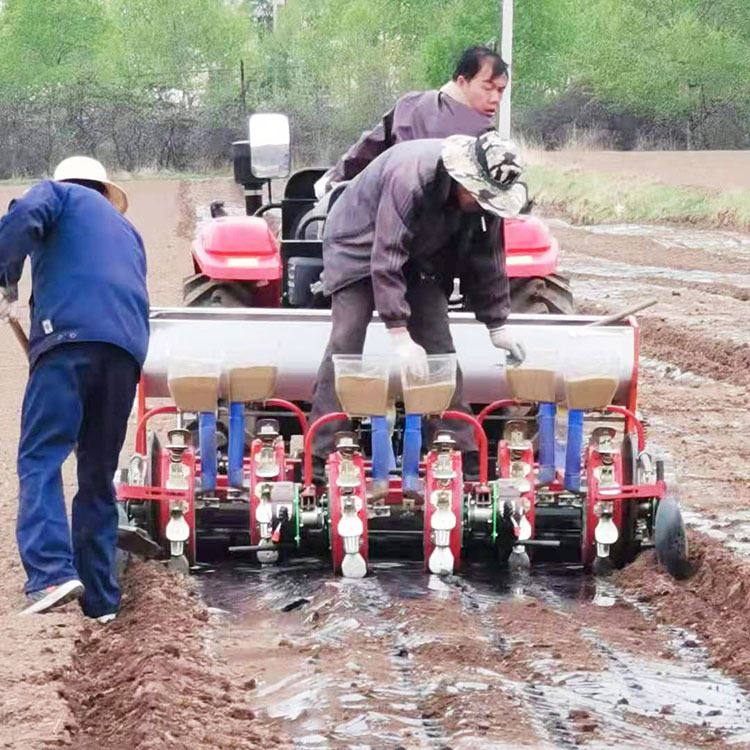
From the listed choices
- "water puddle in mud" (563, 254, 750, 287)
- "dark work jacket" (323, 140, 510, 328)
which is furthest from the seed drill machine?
"water puddle in mud" (563, 254, 750, 287)

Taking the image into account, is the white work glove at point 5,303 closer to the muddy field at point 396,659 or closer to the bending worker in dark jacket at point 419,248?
the muddy field at point 396,659

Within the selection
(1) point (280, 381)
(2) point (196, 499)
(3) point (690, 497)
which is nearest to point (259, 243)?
(1) point (280, 381)

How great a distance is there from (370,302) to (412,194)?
55cm

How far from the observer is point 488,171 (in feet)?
19.9

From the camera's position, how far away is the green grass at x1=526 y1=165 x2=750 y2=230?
27906 mm

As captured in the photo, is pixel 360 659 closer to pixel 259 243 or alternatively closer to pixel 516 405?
pixel 516 405

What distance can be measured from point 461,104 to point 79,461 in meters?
2.02

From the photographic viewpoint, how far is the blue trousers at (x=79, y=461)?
18.8ft

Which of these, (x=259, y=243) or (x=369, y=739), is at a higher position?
(x=259, y=243)

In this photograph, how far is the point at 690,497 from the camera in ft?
25.8

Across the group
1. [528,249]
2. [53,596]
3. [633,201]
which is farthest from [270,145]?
[633,201]

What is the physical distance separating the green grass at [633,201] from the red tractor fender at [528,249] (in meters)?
19.3

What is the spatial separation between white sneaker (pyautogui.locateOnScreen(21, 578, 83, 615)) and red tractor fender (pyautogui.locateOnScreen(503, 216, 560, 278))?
2.71 metres

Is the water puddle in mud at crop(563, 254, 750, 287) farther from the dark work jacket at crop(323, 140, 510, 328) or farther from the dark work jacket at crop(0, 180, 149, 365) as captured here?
the dark work jacket at crop(0, 180, 149, 365)
